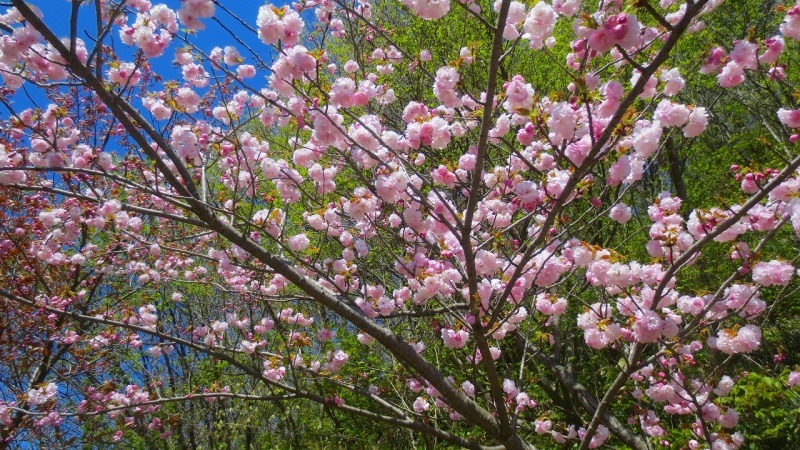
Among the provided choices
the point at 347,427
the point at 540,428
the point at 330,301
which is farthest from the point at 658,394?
the point at 347,427

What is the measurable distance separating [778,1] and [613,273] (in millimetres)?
9288

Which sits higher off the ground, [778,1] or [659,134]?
[778,1]

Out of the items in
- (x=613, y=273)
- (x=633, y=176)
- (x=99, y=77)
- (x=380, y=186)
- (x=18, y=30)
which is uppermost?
(x=18, y=30)

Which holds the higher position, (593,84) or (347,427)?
(593,84)

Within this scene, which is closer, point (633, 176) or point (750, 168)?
point (750, 168)

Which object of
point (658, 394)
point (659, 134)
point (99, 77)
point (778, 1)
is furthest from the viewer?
point (778, 1)

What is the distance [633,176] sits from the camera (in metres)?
2.95

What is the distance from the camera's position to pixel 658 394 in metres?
3.83

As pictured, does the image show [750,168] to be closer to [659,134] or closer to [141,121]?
[659,134]

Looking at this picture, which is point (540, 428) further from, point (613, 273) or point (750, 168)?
point (750, 168)

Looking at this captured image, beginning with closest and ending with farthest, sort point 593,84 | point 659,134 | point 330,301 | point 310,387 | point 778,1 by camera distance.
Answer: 1. point 659,134
2. point 593,84
3. point 330,301
4. point 310,387
5. point 778,1

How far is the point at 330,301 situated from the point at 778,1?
10.2 m

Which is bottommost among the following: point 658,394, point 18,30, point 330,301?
point 658,394

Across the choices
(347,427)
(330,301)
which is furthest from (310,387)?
(330,301)
